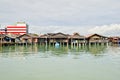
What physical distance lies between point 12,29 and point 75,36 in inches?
1942

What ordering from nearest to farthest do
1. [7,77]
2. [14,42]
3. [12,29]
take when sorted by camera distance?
[7,77]
[14,42]
[12,29]

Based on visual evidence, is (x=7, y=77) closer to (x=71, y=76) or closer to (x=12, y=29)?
(x=71, y=76)

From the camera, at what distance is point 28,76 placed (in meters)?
12.9

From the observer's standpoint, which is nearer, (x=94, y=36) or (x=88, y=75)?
(x=88, y=75)

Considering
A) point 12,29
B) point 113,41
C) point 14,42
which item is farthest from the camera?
point 12,29

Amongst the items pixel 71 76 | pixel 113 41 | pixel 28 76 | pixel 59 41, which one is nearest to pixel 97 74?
pixel 71 76

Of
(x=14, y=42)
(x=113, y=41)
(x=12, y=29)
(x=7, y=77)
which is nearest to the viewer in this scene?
(x=7, y=77)

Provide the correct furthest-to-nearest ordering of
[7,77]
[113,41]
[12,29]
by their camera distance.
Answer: [12,29] < [113,41] < [7,77]

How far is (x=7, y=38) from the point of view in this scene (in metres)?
62.8

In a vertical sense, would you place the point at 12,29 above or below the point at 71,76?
above

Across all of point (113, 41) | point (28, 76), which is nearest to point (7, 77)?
point (28, 76)

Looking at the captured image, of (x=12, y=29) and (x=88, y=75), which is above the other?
(x=12, y=29)

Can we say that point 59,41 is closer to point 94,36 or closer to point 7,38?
point 94,36

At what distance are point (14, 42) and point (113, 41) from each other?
3243 cm
